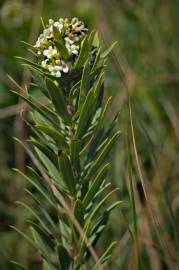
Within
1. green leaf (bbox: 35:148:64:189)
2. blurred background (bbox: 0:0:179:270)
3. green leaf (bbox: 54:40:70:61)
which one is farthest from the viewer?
blurred background (bbox: 0:0:179:270)

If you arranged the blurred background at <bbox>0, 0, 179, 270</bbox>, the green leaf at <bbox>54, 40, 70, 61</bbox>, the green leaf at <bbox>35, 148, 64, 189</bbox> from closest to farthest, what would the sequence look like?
the green leaf at <bbox>54, 40, 70, 61</bbox>
the green leaf at <bbox>35, 148, 64, 189</bbox>
the blurred background at <bbox>0, 0, 179, 270</bbox>

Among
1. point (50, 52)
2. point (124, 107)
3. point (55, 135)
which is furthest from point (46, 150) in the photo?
point (124, 107)

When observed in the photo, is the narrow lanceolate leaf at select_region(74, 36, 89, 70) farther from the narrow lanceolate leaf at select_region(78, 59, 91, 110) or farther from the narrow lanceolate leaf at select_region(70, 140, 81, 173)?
the narrow lanceolate leaf at select_region(70, 140, 81, 173)

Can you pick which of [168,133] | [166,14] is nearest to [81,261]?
[168,133]

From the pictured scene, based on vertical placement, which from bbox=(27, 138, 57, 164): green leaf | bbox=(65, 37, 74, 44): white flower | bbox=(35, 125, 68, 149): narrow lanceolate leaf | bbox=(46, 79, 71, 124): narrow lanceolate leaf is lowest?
bbox=(27, 138, 57, 164): green leaf

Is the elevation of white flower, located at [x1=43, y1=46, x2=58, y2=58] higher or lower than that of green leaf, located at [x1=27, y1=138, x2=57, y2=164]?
higher

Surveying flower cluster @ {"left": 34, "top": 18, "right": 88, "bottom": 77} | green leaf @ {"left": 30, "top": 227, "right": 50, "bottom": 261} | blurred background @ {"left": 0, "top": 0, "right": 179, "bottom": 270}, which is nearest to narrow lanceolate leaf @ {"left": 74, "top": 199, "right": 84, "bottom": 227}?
green leaf @ {"left": 30, "top": 227, "right": 50, "bottom": 261}

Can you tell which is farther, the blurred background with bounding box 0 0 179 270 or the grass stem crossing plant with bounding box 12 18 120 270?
the blurred background with bounding box 0 0 179 270

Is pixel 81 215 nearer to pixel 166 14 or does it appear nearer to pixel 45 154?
pixel 45 154
